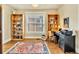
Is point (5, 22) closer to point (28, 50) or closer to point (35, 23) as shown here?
point (35, 23)

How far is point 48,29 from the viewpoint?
8.86 m

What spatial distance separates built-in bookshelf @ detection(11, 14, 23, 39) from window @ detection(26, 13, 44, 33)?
529 mm

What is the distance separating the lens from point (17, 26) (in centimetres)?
864

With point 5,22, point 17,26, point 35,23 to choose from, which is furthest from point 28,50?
point 35,23

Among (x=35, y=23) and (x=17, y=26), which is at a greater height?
(x=35, y=23)

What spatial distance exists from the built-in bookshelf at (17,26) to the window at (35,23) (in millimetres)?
529

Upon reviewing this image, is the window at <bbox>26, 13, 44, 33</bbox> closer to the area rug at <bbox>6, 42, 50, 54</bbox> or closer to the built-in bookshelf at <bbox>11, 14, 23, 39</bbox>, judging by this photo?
the built-in bookshelf at <bbox>11, 14, 23, 39</bbox>

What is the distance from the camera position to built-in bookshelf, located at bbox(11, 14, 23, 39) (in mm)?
8570

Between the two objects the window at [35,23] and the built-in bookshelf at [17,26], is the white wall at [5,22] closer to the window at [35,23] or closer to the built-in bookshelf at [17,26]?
the built-in bookshelf at [17,26]

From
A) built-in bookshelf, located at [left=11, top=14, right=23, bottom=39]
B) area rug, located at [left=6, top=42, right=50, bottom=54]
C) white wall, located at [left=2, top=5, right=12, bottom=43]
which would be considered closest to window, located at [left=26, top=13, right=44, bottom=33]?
built-in bookshelf, located at [left=11, top=14, right=23, bottom=39]

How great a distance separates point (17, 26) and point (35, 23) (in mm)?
1221
